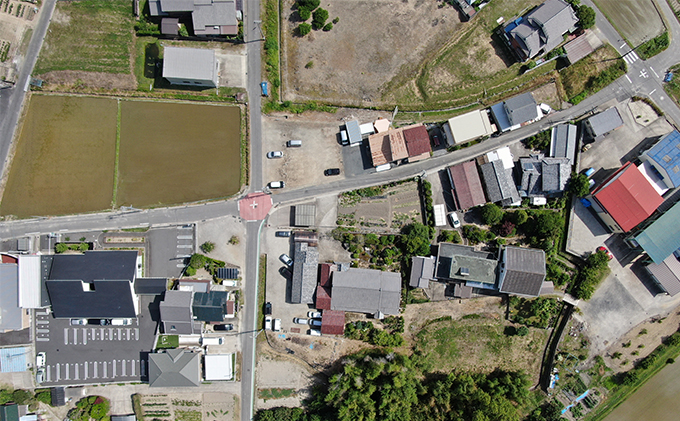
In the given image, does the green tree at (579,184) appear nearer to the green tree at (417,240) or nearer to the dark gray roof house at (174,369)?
the green tree at (417,240)

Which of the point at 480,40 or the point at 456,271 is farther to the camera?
the point at 480,40

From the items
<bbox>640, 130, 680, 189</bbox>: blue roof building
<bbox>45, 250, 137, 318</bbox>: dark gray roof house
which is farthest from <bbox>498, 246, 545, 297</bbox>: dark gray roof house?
<bbox>45, 250, 137, 318</bbox>: dark gray roof house

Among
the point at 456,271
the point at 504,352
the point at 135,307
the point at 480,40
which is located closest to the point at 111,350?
the point at 135,307

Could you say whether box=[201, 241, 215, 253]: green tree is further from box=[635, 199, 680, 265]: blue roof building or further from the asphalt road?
box=[635, 199, 680, 265]: blue roof building

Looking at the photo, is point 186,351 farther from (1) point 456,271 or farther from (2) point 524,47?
(2) point 524,47

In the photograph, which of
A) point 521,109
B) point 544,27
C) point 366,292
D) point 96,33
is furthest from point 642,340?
point 96,33

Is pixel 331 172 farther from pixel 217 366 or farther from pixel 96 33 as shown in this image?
pixel 96 33
